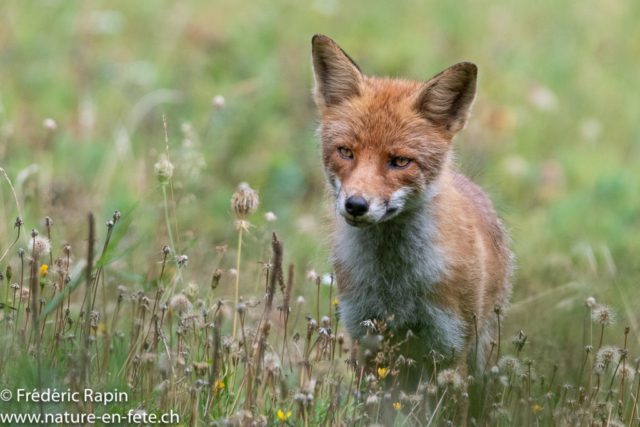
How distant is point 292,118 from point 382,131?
259 inches

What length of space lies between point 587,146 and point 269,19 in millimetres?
5817

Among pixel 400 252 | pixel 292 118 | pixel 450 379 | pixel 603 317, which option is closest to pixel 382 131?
pixel 400 252

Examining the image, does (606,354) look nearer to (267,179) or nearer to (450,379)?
(450,379)

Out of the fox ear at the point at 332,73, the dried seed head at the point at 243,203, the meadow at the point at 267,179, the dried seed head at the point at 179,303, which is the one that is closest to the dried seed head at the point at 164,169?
the meadow at the point at 267,179

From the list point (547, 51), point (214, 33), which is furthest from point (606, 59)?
point (214, 33)

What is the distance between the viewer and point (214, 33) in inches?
477

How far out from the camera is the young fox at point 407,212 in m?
4.84

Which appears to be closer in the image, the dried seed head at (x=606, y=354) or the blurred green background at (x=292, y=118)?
the dried seed head at (x=606, y=354)

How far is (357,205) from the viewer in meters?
4.40

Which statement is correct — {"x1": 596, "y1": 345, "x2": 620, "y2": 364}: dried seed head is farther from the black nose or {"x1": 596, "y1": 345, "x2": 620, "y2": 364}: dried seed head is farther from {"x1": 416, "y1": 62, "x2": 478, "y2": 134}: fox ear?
{"x1": 416, "y1": 62, "x2": 478, "y2": 134}: fox ear

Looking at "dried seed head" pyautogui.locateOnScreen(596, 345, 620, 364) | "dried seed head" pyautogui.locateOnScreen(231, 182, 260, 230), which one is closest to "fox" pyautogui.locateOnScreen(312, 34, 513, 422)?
"dried seed head" pyautogui.locateOnScreen(231, 182, 260, 230)

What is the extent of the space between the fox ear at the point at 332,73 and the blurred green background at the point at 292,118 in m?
1.05

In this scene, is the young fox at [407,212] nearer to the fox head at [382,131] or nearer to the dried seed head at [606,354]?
the fox head at [382,131]

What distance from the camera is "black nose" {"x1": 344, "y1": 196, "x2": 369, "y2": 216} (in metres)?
4.40
